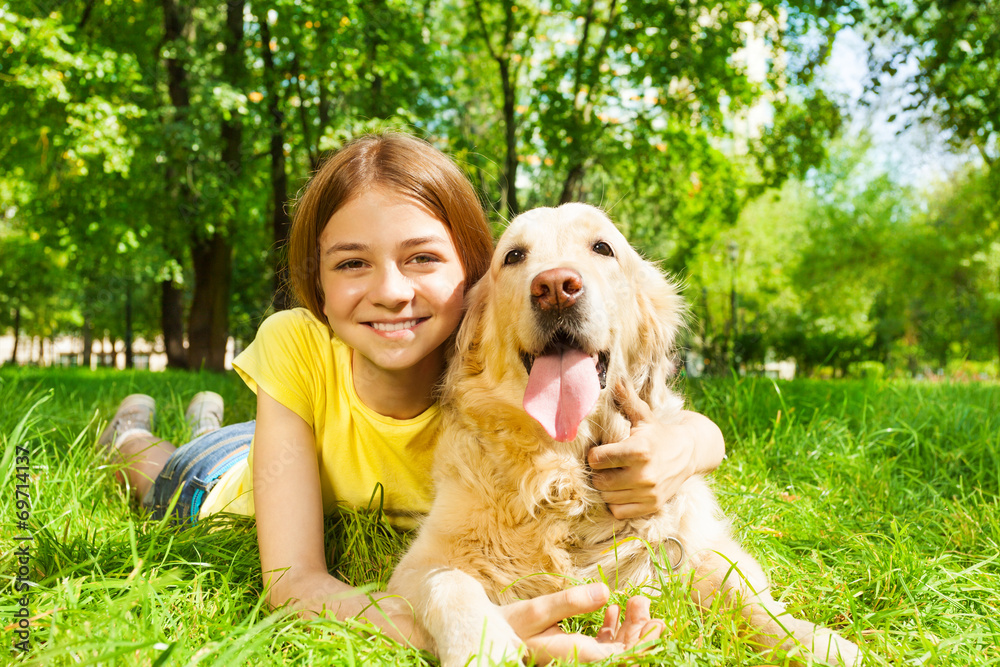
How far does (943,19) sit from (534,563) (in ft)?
23.9

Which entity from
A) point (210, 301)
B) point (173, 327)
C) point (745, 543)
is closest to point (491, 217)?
point (745, 543)

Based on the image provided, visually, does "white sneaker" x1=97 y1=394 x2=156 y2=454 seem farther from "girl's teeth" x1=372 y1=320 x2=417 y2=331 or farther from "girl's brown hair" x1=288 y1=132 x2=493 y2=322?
"girl's teeth" x1=372 y1=320 x2=417 y2=331

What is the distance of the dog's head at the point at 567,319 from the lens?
1.93 meters

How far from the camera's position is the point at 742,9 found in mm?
A: 8578

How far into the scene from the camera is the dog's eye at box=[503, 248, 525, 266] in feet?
7.11

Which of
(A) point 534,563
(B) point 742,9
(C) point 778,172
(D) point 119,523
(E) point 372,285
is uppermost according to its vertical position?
(B) point 742,9

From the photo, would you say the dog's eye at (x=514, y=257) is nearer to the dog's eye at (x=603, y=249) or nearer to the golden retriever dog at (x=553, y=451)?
the golden retriever dog at (x=553, y=451)

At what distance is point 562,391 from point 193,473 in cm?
191

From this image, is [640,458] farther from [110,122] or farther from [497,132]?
[497,132]

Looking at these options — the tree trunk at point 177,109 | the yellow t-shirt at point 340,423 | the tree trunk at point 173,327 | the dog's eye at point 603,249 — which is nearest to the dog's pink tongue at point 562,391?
the dog's eye at point 603,249

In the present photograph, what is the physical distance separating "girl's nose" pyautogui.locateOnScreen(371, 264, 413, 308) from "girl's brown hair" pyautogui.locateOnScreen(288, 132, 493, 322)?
32 centimetres

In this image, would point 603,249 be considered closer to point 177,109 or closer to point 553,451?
point 553,451

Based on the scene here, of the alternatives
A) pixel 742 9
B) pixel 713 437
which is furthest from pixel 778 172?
pixel 713 437

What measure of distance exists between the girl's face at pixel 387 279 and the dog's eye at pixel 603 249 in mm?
547
